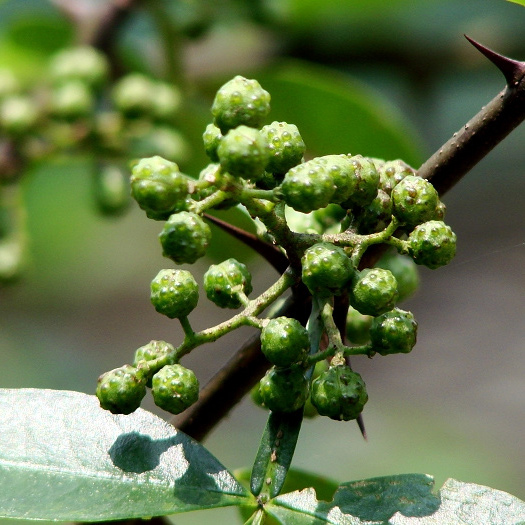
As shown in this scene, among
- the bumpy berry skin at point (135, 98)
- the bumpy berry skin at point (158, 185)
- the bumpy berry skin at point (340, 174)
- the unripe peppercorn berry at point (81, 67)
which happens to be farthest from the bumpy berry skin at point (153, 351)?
the unripe peppercorn berry at point (81, 67)

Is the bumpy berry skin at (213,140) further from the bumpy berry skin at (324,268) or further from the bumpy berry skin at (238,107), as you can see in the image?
the bumpy berry skin at (324,268)

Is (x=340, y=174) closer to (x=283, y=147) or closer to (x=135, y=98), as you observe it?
(x=283, y=147)

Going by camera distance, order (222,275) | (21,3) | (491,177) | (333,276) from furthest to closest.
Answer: (491,177) → (21,3) → (222,275) → (333,276)

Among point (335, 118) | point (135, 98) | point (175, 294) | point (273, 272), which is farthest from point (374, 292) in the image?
point (273, 272)

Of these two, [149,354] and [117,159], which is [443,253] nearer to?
[149,354]

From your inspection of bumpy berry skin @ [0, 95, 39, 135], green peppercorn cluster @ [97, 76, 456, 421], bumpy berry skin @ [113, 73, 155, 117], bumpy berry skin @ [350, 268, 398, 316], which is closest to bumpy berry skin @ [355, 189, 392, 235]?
green peppercorn cluster @ [97, 76, 456, 421]

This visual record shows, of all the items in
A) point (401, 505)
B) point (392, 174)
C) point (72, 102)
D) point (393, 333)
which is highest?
point (72, 102)

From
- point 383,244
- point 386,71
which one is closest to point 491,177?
point 386,71
